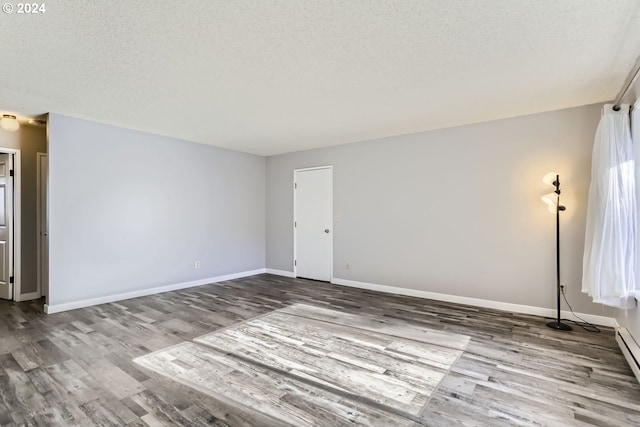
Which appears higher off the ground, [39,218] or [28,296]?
[39,218]

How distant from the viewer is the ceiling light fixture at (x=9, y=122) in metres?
4.09

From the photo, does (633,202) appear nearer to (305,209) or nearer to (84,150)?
(305,209)

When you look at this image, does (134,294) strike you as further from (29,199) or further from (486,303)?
(486,303)

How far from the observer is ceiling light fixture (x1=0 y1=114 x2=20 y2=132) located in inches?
161

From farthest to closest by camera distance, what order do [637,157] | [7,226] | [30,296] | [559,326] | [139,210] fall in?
[139,210], [30,296], [7,226], [559,326], [637,157]

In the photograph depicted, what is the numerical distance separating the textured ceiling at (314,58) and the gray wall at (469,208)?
0.41 meters

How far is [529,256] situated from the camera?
3.96 m

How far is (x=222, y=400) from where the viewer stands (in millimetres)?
2104

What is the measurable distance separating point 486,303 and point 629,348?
164 centimetres

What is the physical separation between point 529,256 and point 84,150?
19.9 ft

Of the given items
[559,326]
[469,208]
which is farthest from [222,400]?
[469,208]

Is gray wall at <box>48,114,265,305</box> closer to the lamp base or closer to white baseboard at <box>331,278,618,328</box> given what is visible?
white baseboard at <box>331,278,618,328</box>

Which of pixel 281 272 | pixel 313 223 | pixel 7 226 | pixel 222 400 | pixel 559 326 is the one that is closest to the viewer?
pixel 222 400

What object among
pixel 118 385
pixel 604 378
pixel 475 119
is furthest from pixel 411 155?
pixel 118 385
